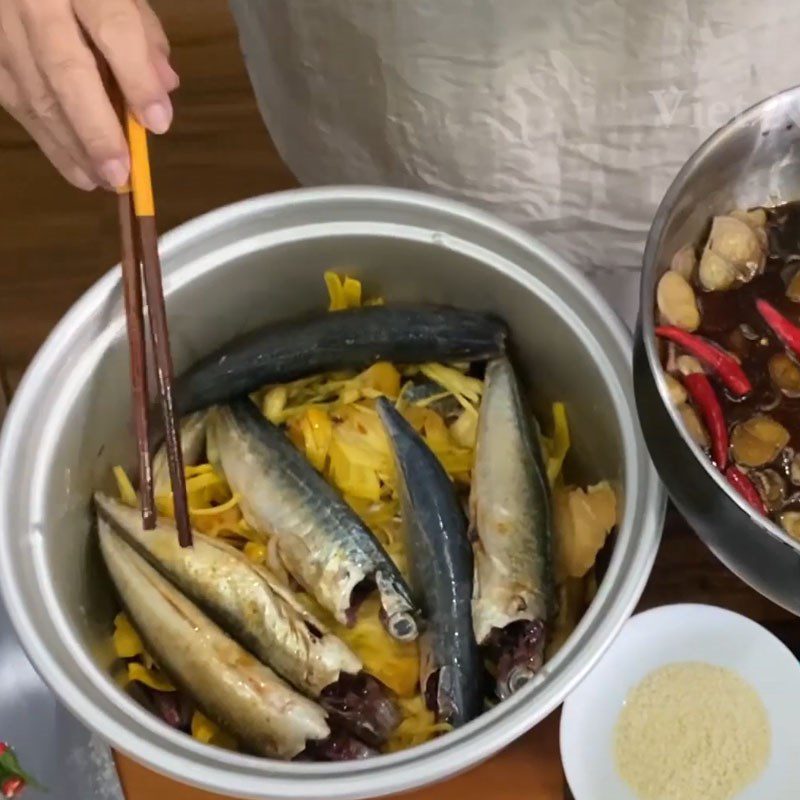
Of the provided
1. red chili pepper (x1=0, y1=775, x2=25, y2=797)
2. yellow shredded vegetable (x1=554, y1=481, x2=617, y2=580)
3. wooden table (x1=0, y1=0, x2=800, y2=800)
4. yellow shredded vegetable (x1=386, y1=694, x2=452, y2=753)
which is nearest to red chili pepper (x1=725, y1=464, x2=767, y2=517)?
yellow shredded vegetable (x1=554, y1=481, x2=617, y2=580)

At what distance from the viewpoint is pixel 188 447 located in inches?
31.6

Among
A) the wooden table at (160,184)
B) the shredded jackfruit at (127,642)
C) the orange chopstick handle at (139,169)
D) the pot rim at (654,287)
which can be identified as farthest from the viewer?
the wooden table at (160,184)

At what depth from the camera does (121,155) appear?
0.60m

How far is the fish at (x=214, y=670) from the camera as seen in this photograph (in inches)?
26.1

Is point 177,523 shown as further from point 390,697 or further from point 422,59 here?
point 422,59

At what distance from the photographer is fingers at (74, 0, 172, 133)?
575mm

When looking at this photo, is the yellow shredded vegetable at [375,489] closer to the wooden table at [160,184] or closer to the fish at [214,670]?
the fish at [214,670]

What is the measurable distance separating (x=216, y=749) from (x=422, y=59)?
1.37 ft

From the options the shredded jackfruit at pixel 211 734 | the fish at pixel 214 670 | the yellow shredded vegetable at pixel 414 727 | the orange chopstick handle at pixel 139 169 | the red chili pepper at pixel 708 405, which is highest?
the orange chopstick handle at pixel 139 169

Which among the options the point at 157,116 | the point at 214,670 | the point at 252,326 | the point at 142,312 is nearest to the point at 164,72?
the point at 157,116

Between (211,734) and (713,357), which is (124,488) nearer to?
(211,734)

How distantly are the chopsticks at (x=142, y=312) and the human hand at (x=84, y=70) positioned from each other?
17 millimetres

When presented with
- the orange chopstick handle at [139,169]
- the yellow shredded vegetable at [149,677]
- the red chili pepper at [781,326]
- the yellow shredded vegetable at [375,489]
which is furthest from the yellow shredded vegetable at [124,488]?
the red chili pepper at [781,326]

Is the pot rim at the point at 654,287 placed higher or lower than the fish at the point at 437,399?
higher
